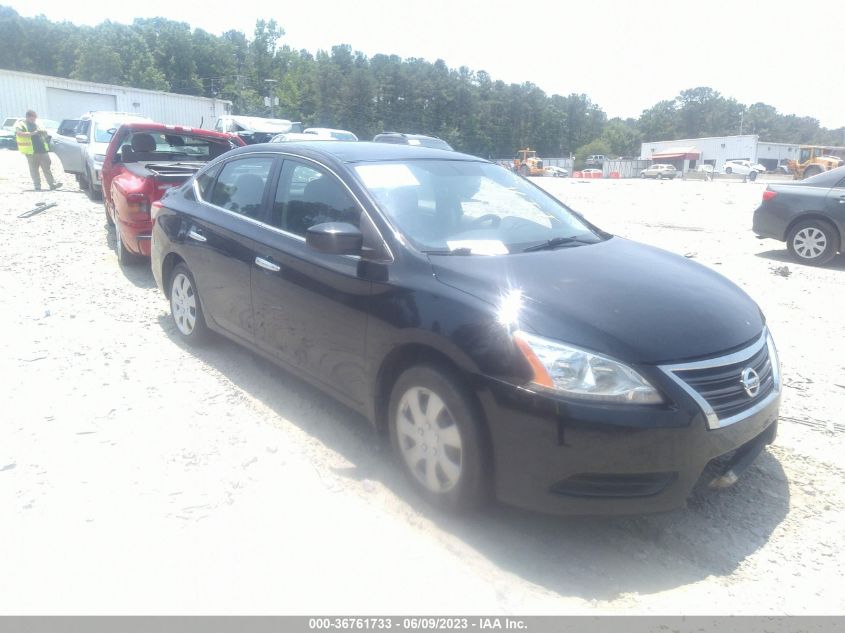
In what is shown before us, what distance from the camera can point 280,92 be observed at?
327 feet

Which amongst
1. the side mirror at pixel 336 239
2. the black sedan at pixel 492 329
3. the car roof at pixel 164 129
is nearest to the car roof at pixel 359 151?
the black sedan at pixel 492 329

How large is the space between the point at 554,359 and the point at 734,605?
1.21 m

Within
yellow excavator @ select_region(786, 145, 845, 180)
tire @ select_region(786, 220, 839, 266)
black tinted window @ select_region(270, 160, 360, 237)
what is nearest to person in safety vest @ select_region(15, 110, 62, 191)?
black tinted window @ select_region(270, 160, 360, 237)

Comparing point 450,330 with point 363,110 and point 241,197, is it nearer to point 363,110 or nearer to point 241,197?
point 241,197

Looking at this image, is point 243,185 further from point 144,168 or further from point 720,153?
point 720,153

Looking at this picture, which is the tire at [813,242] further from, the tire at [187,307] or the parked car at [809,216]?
the tire at [187,307]

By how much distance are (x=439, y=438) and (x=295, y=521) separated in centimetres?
81

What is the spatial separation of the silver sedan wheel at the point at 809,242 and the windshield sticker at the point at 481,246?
310 inches

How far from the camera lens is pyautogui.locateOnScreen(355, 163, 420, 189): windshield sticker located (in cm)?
389

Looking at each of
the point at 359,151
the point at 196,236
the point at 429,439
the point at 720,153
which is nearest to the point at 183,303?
the point at 196,236

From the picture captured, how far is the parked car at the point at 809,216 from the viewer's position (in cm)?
938

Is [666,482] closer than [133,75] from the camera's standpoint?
Yes

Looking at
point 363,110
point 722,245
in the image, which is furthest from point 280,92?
point 722,245

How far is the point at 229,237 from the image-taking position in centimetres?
467
